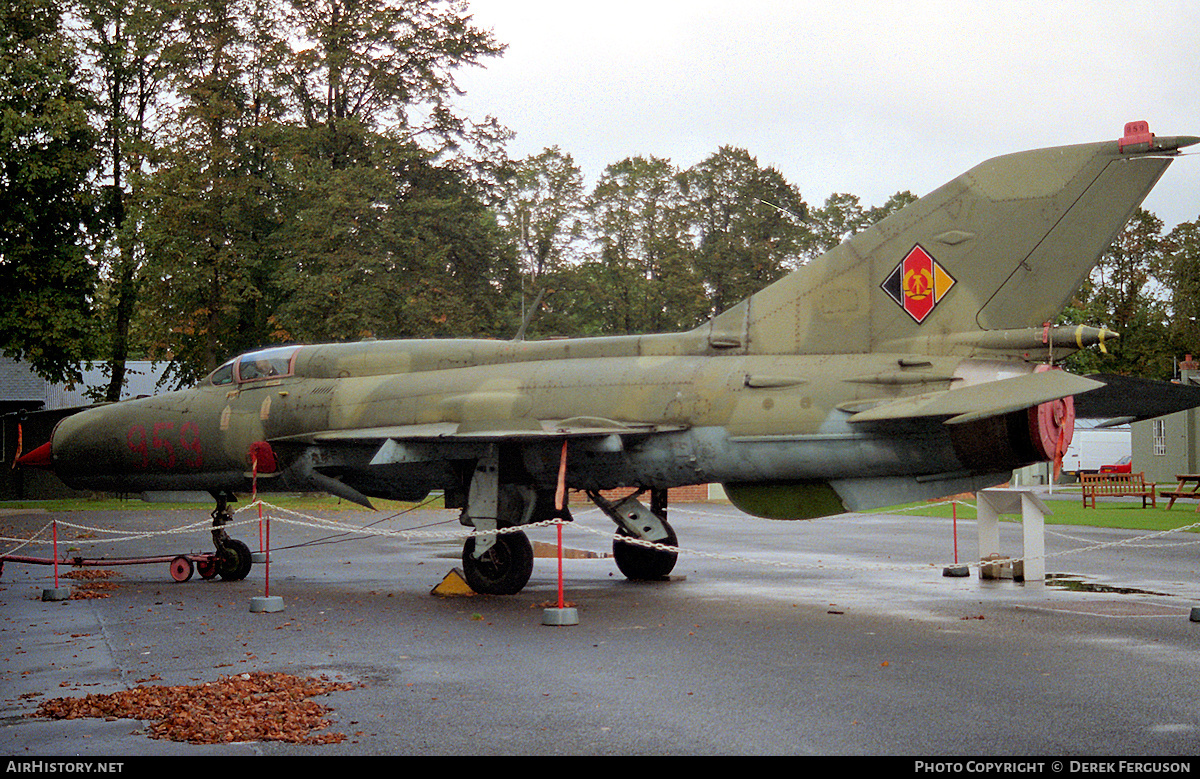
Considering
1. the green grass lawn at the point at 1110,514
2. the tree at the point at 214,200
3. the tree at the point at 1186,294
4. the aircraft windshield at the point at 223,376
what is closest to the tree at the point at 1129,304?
the tree at the point at 1186,294

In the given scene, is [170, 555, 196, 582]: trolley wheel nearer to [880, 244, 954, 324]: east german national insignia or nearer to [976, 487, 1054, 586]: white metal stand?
[880, 244, 954, 324]: east german national insignia

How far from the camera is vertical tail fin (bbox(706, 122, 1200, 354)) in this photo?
10000 millimetres

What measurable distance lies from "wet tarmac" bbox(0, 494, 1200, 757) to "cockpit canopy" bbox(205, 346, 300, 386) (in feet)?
9.12

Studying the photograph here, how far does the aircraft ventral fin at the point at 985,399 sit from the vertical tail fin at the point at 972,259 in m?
0.96

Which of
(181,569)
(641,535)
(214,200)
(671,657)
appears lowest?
(181,569)

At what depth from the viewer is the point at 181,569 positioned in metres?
14.7

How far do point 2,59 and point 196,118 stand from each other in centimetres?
638

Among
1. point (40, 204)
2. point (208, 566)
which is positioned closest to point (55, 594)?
point (208, 566)

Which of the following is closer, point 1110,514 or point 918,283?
point 918,283

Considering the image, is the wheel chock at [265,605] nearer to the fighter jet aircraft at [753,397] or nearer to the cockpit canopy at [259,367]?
the fighter jet aircraft at [753,397]

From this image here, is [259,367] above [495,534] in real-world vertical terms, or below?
above

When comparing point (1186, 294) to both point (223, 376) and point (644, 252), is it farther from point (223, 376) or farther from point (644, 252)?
point (223, 376)

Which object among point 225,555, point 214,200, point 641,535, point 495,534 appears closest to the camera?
point 495,534

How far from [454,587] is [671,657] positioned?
17.0 feet
